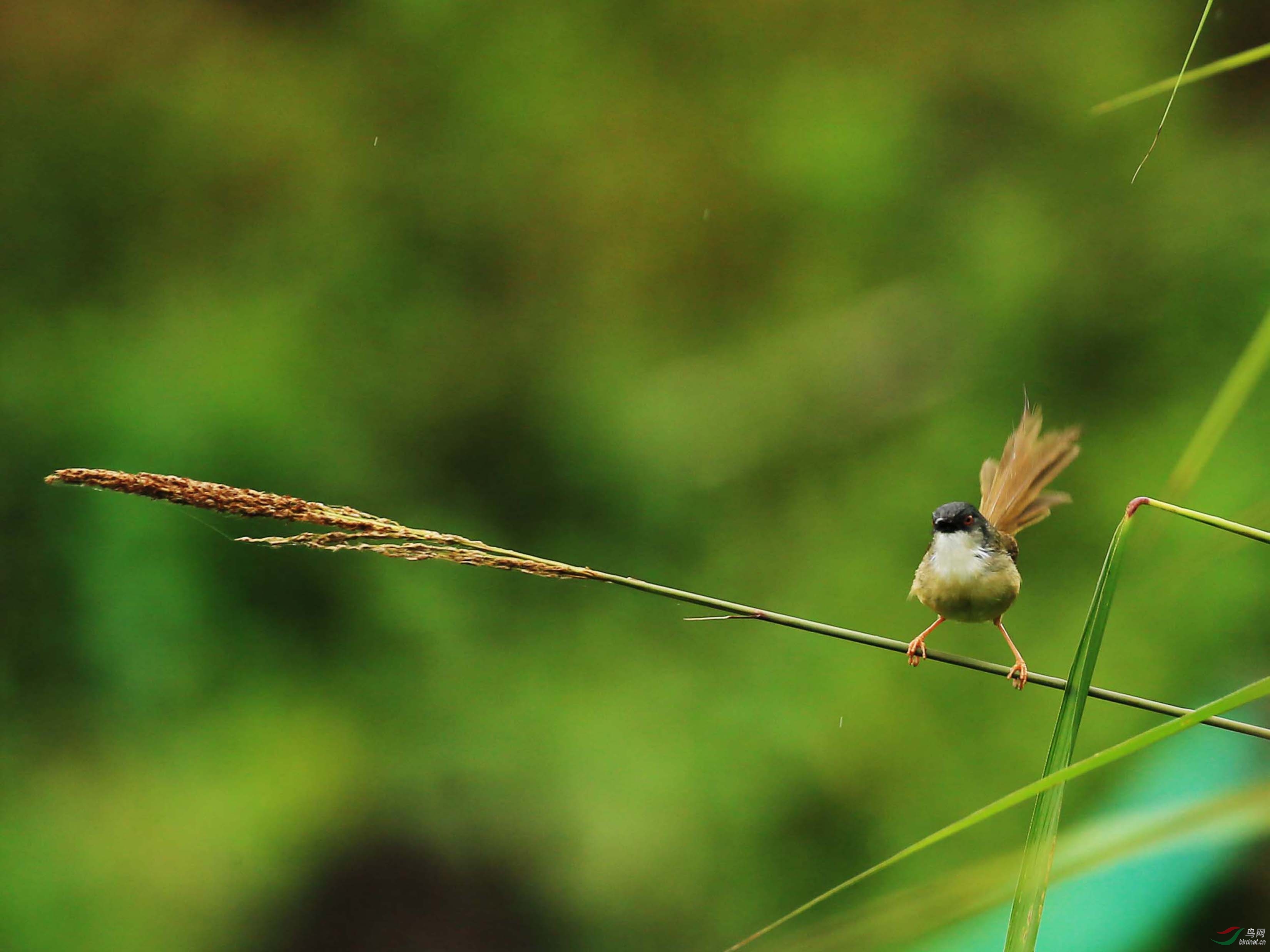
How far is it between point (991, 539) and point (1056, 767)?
113 cm

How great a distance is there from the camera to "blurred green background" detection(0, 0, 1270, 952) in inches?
144

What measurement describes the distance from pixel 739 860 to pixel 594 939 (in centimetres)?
56

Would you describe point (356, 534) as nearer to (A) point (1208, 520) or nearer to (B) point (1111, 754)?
(B) point (1111, 754)

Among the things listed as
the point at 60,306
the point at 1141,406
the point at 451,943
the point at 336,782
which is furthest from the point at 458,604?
the point at 1141,406

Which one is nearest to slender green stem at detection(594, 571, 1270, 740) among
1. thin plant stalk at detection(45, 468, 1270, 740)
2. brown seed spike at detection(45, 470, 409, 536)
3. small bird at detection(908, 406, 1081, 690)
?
thin plant stalk at detection(45, 468, 1270, 740)

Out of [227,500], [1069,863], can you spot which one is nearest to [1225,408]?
[1069,863]

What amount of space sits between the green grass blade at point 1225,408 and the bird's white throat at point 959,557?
2.87 ft

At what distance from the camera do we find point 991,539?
1.95m

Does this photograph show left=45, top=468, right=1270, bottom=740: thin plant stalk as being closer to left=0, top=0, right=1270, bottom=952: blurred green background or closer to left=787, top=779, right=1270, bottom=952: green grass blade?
left=787, top=779, right=1270, bottom=952: green grass blade

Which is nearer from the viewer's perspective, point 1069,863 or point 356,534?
point 356,534

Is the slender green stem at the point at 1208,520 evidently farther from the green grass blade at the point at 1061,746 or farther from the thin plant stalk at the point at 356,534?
the thin plant stalk at the point at 356,534

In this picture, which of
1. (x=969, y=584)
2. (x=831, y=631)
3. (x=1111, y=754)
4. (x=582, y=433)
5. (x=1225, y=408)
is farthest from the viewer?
(x=582, y=433)

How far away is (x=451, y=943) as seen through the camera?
3.90m

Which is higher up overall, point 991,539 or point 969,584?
point 991,539
